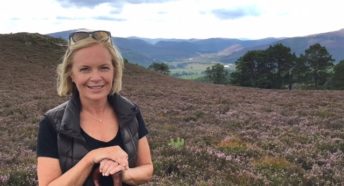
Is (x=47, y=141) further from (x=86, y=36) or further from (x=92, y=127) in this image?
(x=86, y=36)

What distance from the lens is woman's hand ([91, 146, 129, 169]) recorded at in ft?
12.5

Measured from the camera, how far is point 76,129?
408 centimetres

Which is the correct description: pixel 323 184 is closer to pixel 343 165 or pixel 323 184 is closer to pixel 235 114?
pixel 343 165

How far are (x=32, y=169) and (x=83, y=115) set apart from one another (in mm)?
6872

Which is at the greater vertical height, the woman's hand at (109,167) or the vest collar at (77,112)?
the vest collar at (77,112)

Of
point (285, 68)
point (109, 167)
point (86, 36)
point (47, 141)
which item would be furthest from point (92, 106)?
point (285, 68)

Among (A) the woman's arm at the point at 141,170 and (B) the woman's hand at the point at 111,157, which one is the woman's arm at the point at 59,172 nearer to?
(B) the woman's hand at the point at 111,157

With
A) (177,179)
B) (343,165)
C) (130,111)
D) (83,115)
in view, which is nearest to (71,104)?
(83,115)

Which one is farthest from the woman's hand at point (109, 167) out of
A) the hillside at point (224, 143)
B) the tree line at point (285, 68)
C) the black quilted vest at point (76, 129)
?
the tree line at point (285, 68)

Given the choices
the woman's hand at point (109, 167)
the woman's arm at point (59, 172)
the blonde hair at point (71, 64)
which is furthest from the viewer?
the blonde hair at point (71, 64)

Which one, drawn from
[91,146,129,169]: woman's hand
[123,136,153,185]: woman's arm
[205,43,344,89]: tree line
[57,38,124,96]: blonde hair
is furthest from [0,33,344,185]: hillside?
[205,43,344,89]: tree line

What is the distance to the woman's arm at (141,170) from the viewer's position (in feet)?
13.4

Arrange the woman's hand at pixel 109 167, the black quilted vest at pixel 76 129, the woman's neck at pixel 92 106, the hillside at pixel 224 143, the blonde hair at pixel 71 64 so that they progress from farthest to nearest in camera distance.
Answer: the hillside at pixel 224 143 < the woman's neck at pixel 92 106 < the blonde hair at pixel 71 64 < the black quilted vest at pixel 76 129 < the woman's hand at pixel 109 167

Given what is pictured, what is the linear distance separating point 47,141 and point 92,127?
40cm
